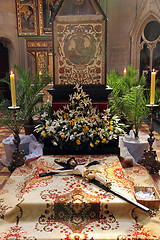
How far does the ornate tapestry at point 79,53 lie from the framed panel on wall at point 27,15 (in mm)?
4725

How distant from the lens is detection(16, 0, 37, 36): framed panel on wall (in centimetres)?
832

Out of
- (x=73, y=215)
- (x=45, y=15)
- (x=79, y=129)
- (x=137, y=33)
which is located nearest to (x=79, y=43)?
(x=79, y=129)

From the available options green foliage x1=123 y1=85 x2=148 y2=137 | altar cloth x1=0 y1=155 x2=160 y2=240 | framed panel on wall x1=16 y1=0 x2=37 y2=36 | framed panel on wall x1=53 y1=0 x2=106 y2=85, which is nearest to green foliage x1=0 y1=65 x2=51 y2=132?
framed panel on wall x1=53 y1=0 x2=106 y2=85

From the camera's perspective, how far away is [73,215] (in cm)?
255

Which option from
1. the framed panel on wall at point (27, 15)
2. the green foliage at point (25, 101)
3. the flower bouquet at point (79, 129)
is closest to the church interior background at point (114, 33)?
the framed panel on wall at point (27, 15)

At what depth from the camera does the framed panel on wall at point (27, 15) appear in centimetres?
832

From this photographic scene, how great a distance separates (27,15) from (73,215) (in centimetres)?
953

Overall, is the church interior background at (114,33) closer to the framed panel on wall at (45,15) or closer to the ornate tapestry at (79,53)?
the framed panel on wall at (45,15)

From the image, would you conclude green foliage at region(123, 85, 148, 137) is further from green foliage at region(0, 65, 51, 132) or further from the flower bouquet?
green foliage at region(0, 65, 51, 132)

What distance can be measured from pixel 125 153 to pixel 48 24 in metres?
6.92

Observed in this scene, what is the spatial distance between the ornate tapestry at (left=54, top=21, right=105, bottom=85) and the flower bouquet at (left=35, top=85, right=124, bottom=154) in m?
0.29

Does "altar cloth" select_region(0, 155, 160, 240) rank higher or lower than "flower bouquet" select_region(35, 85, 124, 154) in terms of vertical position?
lower

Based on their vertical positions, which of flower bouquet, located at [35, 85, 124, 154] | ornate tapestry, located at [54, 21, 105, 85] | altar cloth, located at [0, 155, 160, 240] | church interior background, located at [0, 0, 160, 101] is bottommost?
altar cloth, located at [0, 155, 160, 240]

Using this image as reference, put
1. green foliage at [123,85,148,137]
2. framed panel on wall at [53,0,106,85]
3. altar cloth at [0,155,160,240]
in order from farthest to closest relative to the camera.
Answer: green foliage at [123,85,148,137], framed panel on wall at [53,0,106,85], altar cloth at [0,155,160,240]
